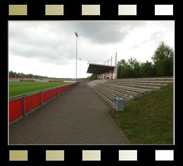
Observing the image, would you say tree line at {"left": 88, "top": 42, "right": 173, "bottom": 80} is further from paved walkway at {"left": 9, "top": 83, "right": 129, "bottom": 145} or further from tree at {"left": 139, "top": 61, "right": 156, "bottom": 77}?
paved walkway at {"left": 9, "top": 83, "right": 129, "bottom": 145}

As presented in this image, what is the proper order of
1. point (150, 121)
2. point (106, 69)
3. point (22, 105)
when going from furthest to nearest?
point (106, 69)
point (22, 105)
point (150, 121)

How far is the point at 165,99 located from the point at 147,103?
888 mm

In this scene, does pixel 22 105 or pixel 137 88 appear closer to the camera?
pixel 22 105

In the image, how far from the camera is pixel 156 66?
35.5 metres

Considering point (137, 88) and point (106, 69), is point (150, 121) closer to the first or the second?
point (137, 88)

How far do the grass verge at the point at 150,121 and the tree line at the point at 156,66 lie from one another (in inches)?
1237

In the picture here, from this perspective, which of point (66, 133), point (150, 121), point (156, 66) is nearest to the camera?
point (66, 133)

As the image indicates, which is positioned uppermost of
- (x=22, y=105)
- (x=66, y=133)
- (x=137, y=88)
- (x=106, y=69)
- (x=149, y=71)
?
(x=106, y=69)

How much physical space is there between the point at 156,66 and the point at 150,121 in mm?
37355

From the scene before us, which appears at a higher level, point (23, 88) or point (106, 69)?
point (106, 69)

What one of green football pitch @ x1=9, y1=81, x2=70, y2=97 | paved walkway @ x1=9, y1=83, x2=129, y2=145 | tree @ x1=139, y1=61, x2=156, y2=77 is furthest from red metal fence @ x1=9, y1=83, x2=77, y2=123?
tree @ x1=139, y1=61, x2=156, y2=77

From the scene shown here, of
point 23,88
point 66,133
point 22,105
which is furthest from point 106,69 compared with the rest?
point 66,133

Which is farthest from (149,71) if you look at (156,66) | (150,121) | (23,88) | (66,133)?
(66,133)
